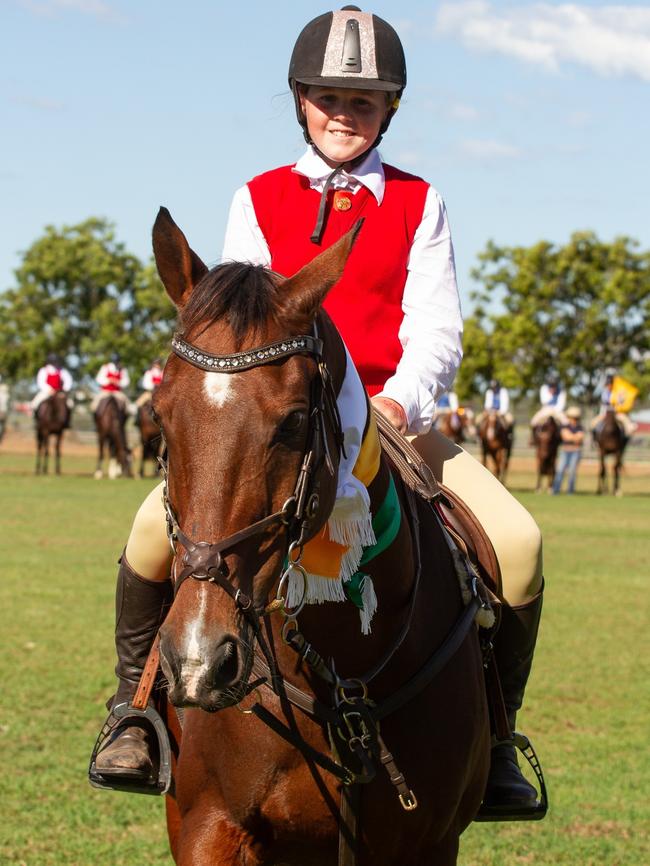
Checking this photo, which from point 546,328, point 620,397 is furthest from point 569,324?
point 620,397

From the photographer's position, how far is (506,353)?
57.1 meters

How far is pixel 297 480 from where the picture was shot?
9.78 ft

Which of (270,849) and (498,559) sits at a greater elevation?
(498,559)

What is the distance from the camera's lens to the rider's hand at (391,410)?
392 cm

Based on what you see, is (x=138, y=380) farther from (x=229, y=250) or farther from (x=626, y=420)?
(x=229, y=250)

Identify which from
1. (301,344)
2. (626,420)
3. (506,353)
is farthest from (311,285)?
(506,353)

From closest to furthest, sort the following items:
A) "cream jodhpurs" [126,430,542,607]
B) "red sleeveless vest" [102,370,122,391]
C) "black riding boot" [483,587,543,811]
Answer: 1. "cream jodhpurs" [126,430,542,607]
2. "black riding boot" [483,587,543,811]
3. "red sleeveless vest" [102,370,122,391]

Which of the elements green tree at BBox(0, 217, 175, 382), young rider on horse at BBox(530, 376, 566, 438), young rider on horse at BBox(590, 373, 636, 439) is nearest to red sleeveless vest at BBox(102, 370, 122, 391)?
young rider on horse at BBox(530, 376, 566, 438)

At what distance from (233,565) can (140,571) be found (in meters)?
1.59

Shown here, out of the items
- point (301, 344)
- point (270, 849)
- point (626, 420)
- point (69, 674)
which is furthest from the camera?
point (626, 420)

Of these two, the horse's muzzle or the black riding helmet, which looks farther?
the black riding helmet

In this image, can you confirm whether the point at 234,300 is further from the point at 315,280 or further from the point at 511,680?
the point at 511,680

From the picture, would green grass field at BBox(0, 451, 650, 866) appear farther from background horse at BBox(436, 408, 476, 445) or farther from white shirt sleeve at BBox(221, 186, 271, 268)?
background horse at BBox(436, 408, 476, 445)

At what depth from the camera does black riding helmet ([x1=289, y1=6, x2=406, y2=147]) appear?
425cm
